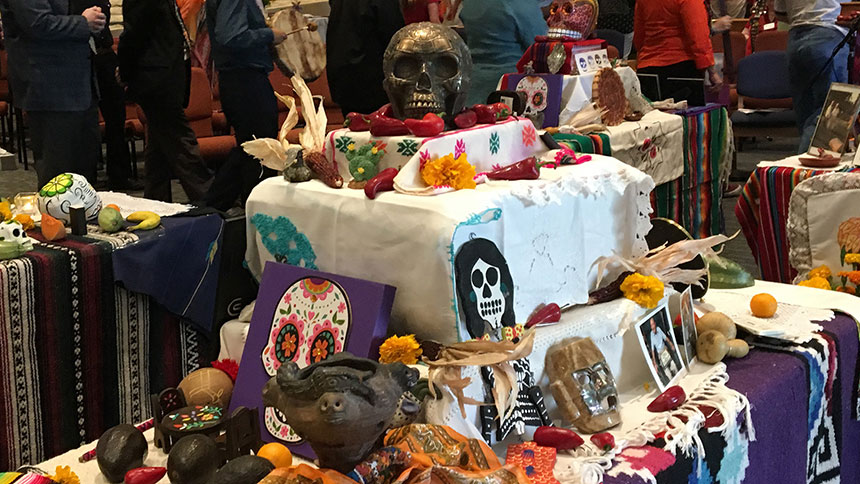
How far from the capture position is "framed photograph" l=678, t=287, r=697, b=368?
83.5 inches

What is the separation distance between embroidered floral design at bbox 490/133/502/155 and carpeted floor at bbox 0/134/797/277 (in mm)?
2243

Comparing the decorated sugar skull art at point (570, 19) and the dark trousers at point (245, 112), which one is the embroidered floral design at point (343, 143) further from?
the decorated sugar skull art at point (570, 19)

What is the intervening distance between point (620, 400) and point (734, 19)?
7.05 metres

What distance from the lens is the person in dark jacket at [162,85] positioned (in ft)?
13.9

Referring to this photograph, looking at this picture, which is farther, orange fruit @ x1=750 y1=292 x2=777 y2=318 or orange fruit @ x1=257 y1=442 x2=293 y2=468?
orange fruit @ x1=750 y1=292 x2=777 y2=318

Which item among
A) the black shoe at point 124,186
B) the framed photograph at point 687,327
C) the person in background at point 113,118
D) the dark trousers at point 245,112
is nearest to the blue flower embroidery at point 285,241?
the framed photograph at point 687,327

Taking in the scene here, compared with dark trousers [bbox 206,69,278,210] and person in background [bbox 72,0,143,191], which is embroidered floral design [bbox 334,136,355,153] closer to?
dark trousers [bbox 206,69,278,210]

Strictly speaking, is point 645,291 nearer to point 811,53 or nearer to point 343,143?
point 343,143

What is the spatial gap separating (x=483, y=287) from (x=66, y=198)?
132 cm

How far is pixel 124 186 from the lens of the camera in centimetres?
640

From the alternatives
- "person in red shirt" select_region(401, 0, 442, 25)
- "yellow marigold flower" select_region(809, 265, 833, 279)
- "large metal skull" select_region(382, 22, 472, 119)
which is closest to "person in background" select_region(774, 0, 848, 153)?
"yellow marigold flower" select_region(809, 265, 833, 279)

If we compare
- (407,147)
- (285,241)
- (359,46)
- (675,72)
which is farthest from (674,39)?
(285,241)

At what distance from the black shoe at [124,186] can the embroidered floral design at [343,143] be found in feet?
14.6

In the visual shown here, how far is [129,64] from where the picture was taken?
430cm
